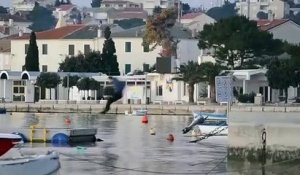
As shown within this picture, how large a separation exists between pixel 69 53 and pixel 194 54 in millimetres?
12478

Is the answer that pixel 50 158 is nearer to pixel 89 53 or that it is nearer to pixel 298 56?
pixel 298 56

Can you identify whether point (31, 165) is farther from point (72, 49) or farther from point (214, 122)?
point (72, 49)

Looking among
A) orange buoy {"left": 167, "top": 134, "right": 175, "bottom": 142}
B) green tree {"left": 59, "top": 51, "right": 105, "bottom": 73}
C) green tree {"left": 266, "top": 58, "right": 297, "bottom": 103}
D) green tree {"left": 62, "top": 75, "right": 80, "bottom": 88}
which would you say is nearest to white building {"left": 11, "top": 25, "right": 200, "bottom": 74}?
green tree {"left": 59, "top": 51, "right": 105, "bottom": 73}

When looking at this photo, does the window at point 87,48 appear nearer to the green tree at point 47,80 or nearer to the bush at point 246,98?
the green tree at point 47,80

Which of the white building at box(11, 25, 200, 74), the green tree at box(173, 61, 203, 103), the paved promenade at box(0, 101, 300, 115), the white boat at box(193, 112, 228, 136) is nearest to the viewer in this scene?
the white boat at box(193, 112, 228, 136)

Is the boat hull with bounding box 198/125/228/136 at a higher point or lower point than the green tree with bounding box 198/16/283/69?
lower

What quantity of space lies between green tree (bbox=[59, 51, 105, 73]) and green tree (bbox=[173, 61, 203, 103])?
15.0 metres

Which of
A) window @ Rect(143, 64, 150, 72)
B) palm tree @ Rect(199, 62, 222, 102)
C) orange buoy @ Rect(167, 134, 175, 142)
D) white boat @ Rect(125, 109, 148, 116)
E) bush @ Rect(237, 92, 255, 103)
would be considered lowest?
orange buoy @ Rect(167, 134, 175, 142)

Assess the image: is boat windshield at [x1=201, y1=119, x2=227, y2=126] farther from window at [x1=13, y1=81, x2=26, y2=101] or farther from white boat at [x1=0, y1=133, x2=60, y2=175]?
window at [x1=13, y1=81, x2=26, y2=101]

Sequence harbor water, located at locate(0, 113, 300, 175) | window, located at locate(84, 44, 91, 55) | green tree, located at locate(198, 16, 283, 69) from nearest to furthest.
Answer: harbor water, located at locate(0, 113, 300, 175) → green tree, located at locate(198, 16, 283, 69) → window, located at locate(84, 44, 91, 55)

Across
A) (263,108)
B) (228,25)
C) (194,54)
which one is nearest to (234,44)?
(228,25)

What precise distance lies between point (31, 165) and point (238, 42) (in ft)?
181

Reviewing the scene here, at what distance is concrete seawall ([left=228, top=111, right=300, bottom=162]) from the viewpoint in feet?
105

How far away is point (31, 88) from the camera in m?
95.4
